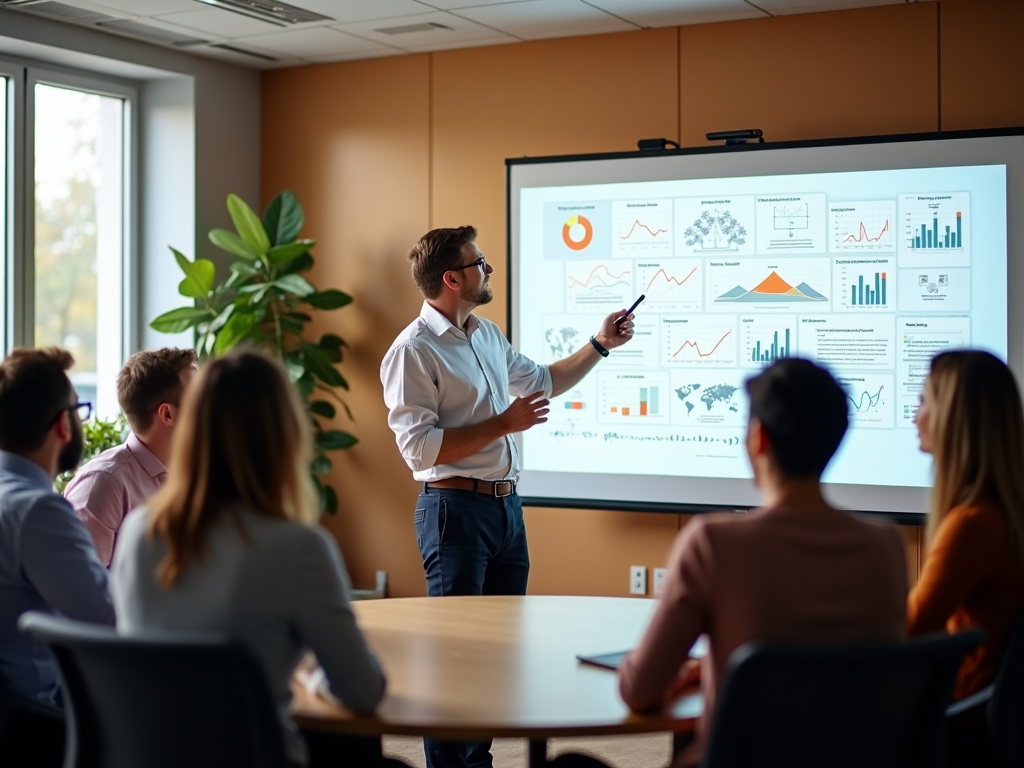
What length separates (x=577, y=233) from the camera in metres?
5.20

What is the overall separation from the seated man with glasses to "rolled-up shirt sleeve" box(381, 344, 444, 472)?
4.44 ft

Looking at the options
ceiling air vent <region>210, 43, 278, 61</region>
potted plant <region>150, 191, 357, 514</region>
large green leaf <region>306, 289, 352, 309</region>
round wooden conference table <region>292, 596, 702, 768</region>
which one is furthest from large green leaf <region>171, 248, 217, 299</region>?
round wooden conference table <region>292, 596, 702, 768</region>

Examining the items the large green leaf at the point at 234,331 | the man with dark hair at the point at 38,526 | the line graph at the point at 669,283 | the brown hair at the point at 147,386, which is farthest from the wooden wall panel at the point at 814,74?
the man with dark hair at the point at 38,526

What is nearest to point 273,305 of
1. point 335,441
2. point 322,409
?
point 322,409

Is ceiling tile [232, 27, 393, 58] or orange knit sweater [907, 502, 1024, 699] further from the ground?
ceiling tile [232, 27, 393, 58]

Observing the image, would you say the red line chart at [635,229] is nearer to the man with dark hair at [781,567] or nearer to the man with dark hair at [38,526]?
the man with dark hair at [38,526]

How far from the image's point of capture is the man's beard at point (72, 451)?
2.45m

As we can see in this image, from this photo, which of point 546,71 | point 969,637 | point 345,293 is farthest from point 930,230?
point 969,637

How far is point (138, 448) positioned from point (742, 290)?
108 inches

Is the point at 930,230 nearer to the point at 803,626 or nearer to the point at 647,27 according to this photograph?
the point at 647,27

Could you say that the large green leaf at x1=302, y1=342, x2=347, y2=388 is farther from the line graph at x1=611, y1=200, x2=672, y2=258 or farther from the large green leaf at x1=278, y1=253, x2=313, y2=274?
the line graph at x1=611, y1=200, x2=672, y2=258

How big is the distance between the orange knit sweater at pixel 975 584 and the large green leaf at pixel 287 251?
12.8 ft

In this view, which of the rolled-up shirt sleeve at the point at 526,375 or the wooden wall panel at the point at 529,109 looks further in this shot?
the wooden wall panel at the point at 529,109

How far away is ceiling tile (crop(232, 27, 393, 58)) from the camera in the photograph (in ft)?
17.4
